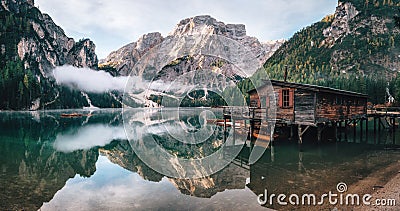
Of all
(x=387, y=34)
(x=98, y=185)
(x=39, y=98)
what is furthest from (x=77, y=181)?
(x=387, y=34)

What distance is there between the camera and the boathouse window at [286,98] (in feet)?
79.4

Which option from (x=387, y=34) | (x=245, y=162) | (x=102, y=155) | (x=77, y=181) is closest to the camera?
(x=77, y=181)

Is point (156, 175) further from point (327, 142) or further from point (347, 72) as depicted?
point (347, 72)

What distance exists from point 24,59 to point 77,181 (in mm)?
187350

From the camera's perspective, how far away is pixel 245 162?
18.9m

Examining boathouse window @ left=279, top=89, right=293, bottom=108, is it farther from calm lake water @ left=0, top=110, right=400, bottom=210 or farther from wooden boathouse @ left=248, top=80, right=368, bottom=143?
calm lake water @ left=0, top=110, right=400, bottom=210

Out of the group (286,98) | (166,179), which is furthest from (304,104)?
(166,179)

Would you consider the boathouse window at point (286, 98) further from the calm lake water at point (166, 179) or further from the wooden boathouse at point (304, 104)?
the calm lake water at point (166, 179)

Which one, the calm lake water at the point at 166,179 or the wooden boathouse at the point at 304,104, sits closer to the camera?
the calm lake water at the point at 166,179

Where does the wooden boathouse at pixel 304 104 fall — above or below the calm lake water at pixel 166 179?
above

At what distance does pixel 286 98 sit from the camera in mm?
24625

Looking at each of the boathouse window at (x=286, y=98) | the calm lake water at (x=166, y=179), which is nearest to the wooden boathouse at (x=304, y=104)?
the boathouse window at (x=286, y=98)

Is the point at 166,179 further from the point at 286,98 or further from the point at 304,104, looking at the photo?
the point at 304,104

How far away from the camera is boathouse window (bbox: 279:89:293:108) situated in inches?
952
